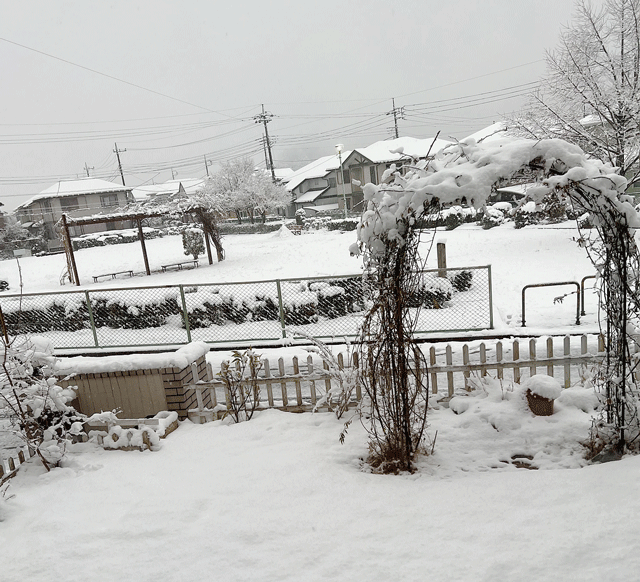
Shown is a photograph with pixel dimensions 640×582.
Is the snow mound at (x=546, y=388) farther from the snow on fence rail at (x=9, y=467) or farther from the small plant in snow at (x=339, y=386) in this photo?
the snow on fence rail at (x=9, y=467)

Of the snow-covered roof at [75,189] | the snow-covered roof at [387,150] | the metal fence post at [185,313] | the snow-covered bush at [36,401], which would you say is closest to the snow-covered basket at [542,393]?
the snow-covered bush at [36,401]

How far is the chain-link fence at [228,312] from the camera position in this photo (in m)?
9.30

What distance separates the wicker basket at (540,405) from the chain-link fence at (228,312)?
4.36 m

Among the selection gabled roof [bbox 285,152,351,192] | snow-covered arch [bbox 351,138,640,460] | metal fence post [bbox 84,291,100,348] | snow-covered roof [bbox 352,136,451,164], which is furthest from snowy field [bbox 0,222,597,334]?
gabled roof [bbox 285,152,351,192]

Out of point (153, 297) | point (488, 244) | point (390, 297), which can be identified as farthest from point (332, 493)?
point (488, 244)

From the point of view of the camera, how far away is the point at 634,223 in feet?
11.0

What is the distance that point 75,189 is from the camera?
50.7m

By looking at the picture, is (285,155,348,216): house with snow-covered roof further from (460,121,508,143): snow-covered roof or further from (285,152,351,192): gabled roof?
(460,121,508,143): snow-covered roof

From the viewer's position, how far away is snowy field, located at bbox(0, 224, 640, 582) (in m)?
2.61

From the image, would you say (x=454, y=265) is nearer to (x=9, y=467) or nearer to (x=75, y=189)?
(x=9, y=467)

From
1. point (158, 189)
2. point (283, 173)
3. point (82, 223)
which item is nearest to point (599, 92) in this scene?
point (82, 223)

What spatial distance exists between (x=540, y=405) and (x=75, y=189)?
55.4 metres

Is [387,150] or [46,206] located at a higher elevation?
[387,150]

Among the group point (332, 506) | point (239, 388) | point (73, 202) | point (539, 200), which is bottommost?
point (332, 506)
